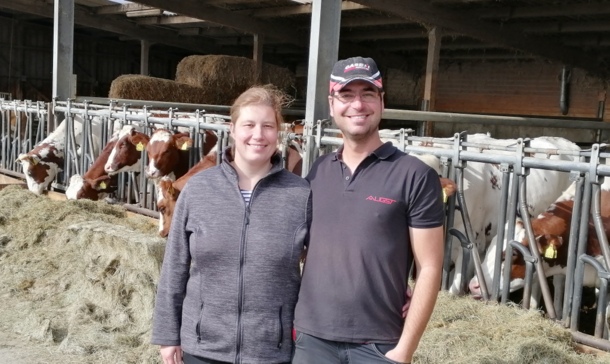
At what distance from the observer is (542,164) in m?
4.12

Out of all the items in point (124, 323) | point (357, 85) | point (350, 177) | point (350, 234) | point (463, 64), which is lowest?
point (124, 323)

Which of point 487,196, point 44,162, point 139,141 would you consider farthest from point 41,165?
point 487,196

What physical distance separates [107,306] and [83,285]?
0.43 m

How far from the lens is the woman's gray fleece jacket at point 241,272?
2113mm

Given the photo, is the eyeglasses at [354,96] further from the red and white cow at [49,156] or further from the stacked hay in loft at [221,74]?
the stacked hay in loft at [221,74]

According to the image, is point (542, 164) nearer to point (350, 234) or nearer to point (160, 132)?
point (350, 234)

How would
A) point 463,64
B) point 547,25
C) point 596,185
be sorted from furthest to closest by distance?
1. point 463,64
2. point 547,25
3. point 596,185

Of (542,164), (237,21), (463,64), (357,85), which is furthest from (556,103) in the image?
(357,85)

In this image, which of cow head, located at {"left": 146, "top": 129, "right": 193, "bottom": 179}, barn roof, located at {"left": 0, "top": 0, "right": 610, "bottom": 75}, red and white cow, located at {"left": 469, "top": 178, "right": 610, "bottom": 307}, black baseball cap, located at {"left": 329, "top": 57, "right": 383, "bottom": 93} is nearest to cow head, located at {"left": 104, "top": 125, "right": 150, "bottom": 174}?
cow head, located at {"left": 146, "top": 129, "right": 193, "bottom": 179}

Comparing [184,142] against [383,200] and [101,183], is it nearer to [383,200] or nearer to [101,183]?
[101,183]

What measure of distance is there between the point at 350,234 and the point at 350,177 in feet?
0.61

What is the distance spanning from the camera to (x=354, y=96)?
213cm

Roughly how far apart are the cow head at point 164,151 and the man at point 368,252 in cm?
473

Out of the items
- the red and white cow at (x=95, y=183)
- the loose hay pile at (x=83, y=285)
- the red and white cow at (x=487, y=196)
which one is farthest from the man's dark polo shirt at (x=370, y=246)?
the red and white cow at (x=95, y=183)
